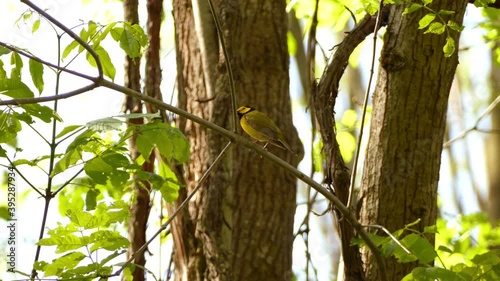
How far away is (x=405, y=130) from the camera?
2.94 meters

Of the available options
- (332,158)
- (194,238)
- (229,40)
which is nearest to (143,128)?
(332,158)

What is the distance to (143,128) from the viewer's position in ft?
7.73

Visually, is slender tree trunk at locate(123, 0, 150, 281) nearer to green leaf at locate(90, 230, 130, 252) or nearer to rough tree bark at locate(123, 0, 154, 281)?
rough tree bark at locate(123, 0, 154, 281)

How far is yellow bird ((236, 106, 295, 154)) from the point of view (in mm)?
3262

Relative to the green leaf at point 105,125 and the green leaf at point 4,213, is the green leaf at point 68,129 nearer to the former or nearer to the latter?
the green leaf at point 105,125

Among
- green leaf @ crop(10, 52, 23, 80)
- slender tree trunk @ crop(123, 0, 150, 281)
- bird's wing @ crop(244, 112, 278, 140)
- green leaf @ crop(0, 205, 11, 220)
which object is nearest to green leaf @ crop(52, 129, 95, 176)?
green leaf @ crop(10, 52, 23, 80)

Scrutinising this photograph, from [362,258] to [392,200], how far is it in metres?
0.25

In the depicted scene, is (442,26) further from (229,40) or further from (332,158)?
(229,40)

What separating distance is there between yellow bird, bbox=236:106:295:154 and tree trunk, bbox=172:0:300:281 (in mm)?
89

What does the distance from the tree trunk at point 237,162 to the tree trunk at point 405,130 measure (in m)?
0.63

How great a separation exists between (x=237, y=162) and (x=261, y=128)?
304mm

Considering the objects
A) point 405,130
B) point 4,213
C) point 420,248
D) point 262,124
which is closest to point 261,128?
point 262,124

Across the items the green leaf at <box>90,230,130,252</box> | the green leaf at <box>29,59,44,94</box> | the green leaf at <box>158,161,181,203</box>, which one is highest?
the green leaf at <box>29,59,44,94</box>

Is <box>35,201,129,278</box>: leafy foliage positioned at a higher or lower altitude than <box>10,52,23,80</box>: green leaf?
lower
